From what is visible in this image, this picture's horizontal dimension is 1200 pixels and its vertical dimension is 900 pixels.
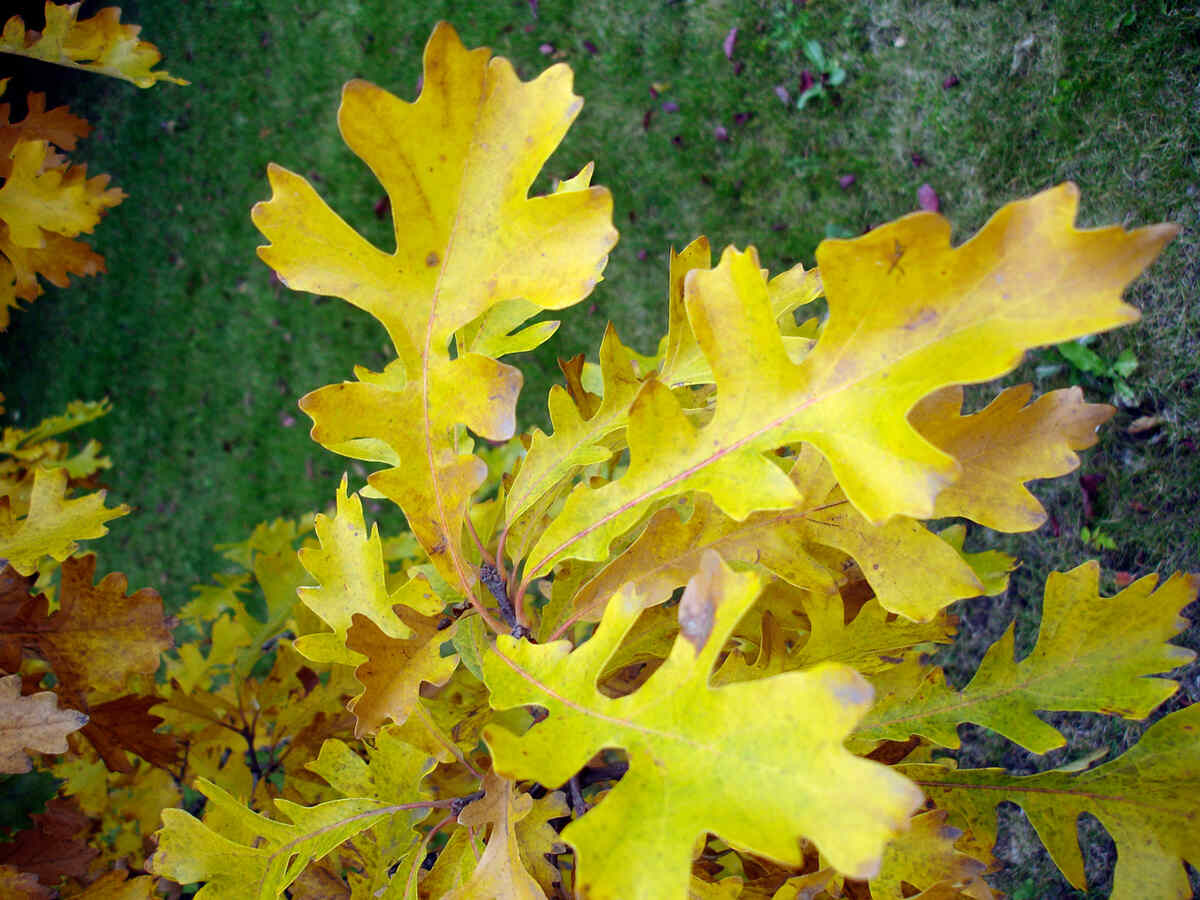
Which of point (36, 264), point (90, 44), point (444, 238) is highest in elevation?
point (90, 44)

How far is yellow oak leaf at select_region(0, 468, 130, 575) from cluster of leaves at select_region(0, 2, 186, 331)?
545 millimetres

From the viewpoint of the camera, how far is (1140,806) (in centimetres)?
124

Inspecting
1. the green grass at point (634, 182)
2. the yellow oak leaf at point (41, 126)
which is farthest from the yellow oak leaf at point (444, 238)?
the green grass at point (634, 182)

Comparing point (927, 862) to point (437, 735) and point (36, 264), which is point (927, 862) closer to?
point (437, 735)

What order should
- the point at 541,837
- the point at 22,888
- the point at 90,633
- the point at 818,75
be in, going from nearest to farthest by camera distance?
the point at 541,837 < the point at 22,888 < the point at 90,633 < the point at 818,75

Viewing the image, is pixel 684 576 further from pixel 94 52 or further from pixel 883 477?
pixel 94 52

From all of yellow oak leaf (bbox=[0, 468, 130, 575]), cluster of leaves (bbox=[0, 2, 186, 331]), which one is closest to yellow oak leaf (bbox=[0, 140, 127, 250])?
cluster of leaves (bbox=[0, 2, 186, 331])

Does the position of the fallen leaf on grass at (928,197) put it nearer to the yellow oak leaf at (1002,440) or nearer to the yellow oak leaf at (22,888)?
the yellow oak leaf at (1002,440)

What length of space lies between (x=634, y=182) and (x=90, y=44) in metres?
2.47

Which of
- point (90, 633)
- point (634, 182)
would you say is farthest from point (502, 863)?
point (634, 182)

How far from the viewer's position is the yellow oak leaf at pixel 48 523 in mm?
1508

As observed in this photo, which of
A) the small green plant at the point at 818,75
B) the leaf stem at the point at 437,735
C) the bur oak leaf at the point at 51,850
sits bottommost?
the bur oak leaf at the point at 51,850

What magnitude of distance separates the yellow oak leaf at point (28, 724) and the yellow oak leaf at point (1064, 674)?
1264mm

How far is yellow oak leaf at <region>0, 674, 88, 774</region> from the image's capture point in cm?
127
